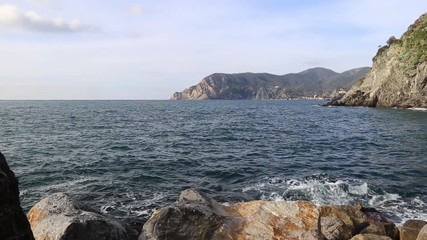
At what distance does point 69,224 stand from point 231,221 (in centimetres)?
452

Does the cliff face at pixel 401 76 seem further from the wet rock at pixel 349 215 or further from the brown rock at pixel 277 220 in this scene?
the brown rock at pixel 277 220

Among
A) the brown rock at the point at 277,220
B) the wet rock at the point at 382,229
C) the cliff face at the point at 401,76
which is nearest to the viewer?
the brown rock at the point at 277,220

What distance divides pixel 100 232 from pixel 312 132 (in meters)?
47.0

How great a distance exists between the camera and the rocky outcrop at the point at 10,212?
5.84 m

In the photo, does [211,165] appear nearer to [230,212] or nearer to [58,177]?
[58,177]

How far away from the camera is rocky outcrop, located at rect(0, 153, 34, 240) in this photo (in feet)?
19.1

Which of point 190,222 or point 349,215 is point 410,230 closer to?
point 349,215

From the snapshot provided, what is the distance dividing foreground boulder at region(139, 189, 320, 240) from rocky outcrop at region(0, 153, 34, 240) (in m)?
3.67

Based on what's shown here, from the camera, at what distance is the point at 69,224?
8.57 m

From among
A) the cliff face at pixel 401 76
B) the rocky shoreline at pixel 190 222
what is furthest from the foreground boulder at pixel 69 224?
the cliff face at pixel 401 76

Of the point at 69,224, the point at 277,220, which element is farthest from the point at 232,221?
the point at 69,224

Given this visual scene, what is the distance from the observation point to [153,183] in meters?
23.3

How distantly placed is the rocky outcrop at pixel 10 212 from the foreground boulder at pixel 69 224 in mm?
2418

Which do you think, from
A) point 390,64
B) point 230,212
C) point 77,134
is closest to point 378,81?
point 390,64
